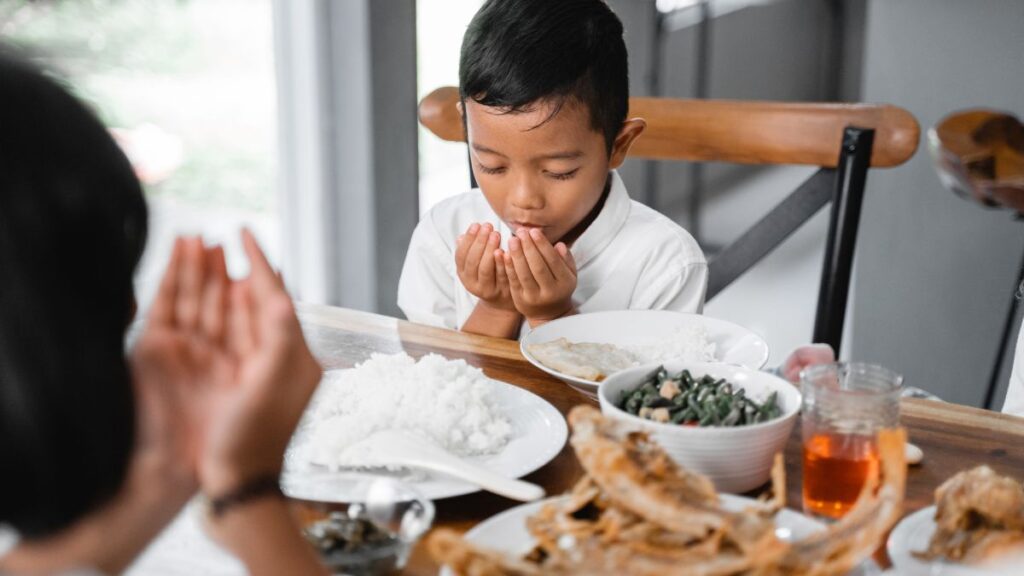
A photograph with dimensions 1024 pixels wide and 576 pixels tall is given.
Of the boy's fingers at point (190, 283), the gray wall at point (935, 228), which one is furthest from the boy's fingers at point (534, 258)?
the gray wall at point (935, 228)

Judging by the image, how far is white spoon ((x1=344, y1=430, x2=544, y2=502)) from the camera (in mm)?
925

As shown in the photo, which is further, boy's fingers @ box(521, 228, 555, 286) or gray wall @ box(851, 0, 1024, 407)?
gray wall @ box(851, 0, 1024, 407)

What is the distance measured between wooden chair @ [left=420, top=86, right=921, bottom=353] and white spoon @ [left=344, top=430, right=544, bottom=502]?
96cm

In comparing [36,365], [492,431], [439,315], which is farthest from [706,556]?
[439,315]

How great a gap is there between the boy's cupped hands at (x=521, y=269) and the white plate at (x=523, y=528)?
664mm

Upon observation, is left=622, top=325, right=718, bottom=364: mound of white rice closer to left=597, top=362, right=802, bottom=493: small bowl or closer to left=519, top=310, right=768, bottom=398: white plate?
left=519, top=310, right=768, bottom=398: white plate

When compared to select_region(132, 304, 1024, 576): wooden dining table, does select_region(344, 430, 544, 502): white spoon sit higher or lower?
higher

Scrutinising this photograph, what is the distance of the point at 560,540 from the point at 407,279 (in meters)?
1.10

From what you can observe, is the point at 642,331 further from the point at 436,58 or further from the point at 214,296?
the point at 436,58

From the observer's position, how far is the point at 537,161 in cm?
153

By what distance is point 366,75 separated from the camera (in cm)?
327

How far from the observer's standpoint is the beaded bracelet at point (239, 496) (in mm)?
665

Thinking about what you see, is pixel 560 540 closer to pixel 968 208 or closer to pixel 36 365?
pixel 36 365

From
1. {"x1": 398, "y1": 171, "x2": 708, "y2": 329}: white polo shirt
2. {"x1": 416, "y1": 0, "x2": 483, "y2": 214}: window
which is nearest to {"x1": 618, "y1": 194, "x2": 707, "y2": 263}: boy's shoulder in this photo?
{"x1": 398, "y1": 171, "x2": 708, "y2": 329}: white polo shirt
